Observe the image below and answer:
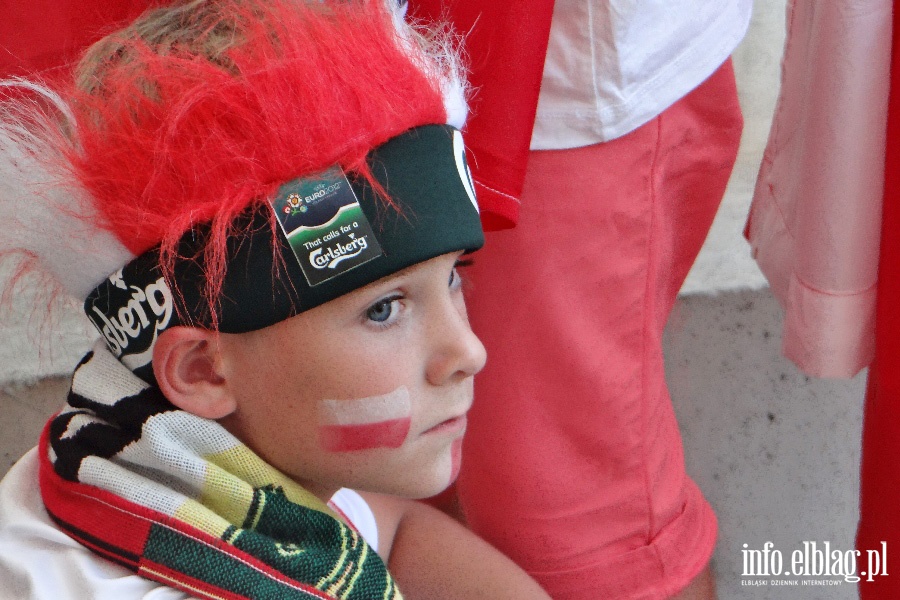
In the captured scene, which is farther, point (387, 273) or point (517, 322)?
point (517, 322)

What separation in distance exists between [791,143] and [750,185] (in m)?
0.46

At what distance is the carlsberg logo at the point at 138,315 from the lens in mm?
847

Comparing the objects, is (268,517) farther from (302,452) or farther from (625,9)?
(625,9)

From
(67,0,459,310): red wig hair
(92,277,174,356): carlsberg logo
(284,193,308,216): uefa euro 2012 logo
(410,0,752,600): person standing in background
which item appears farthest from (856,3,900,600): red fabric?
(92,277,174,356): carlsberg logo

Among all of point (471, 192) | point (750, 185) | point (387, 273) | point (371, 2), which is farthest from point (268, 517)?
point (750, 185)

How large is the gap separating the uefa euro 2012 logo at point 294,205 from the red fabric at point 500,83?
19 cm

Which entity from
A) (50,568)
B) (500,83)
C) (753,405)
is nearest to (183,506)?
(50,568)

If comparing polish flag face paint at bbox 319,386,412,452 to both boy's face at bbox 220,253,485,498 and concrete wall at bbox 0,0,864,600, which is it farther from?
concrete wall at bbox 0,0,864,600

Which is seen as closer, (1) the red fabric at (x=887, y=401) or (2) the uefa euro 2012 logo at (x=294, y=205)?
(2) the uefa euro 2012 logo at (x=294, y=205)

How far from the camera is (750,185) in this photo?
1.66m

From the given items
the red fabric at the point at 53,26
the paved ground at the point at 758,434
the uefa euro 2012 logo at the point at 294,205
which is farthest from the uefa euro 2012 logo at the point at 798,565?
the red fabric at the point at 53,26

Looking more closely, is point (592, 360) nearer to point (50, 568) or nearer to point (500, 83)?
point (500, 83)

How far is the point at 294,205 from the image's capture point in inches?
32.0

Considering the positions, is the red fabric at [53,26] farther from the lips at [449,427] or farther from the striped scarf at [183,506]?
the lips at [449,427]
